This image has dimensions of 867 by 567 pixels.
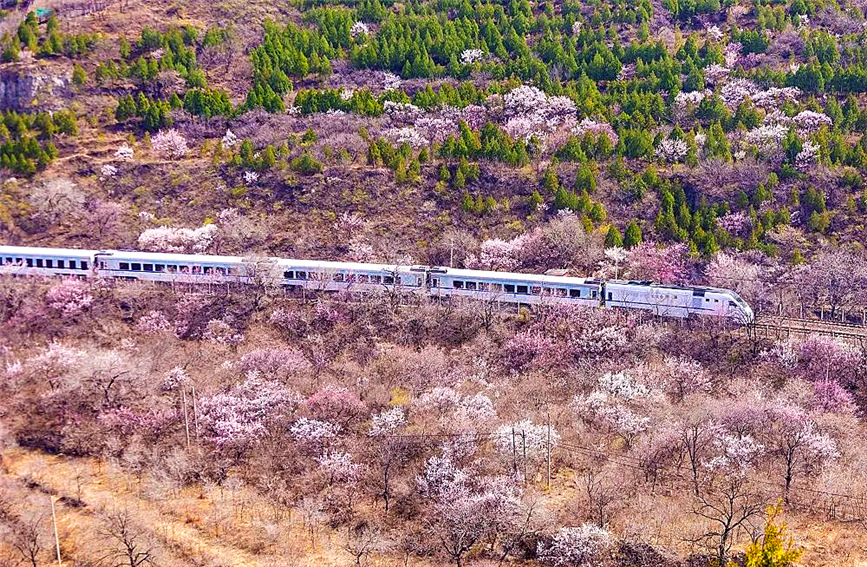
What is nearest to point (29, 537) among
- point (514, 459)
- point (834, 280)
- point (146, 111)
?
point (514, 459)

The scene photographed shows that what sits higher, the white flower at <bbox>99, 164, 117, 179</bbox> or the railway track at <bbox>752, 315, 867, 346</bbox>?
the white flower at <bbox>99, 164, 117, 179</bbox>

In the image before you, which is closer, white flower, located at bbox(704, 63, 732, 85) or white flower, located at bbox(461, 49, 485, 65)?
white flower, located at bbox(704, 63, 732, 85)

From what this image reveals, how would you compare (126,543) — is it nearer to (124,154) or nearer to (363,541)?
(363,541)

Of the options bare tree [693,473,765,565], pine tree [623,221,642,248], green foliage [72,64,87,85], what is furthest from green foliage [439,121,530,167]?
green foliage [72,64,87,85]

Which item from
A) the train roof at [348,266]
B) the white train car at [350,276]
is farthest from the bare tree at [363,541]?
the train roof at [348,266]

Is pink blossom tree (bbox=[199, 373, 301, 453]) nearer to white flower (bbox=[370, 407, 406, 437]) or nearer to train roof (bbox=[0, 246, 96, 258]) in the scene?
white flower (bbox=[370, 407, 406, 437])

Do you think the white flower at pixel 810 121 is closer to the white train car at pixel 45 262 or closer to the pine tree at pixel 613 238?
the pine tree at pixel 613 238

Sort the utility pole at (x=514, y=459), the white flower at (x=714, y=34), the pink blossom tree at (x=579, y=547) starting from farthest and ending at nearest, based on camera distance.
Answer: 1. the white flower at (x=714, y=34)
2. the utility pole at (x=514, y=459)
3. the pink blossom tree at (x=579, y=547)
